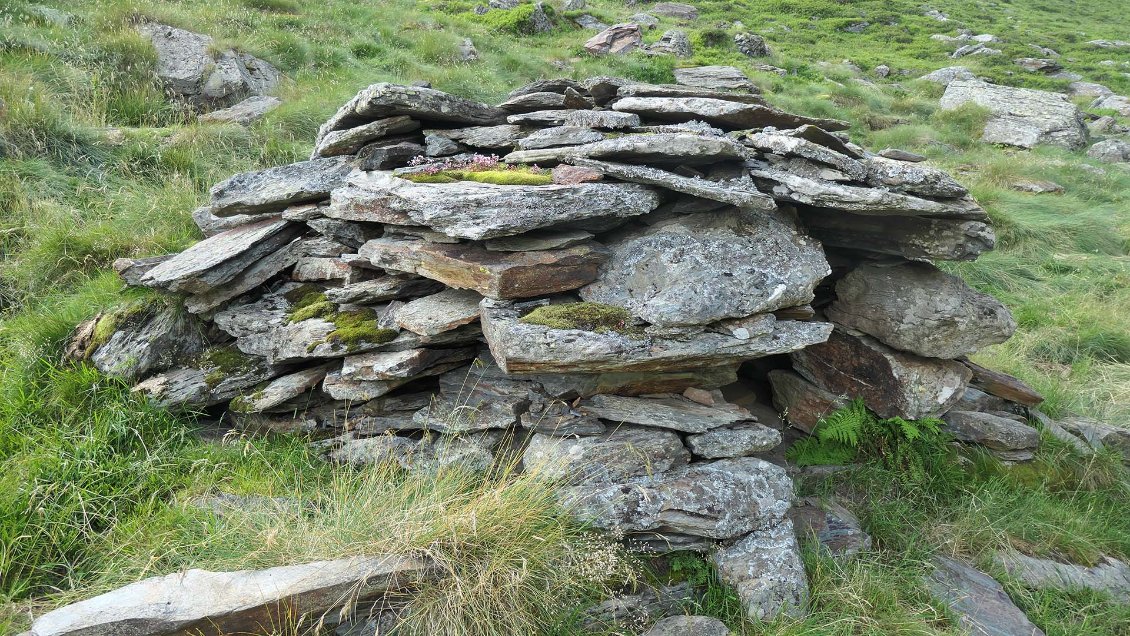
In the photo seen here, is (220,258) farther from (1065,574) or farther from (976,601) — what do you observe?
(1065,574)

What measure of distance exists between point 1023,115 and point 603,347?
23.0 m

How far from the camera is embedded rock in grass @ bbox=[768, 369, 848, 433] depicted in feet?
18.7

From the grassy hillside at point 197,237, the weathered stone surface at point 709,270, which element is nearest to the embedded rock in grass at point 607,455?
the grassy hillside at point 197,237

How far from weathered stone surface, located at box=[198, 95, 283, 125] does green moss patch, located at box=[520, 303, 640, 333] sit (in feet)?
27.4

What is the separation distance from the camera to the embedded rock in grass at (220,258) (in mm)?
5570

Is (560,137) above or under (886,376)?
above

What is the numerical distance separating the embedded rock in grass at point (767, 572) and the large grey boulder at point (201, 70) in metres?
Result: 11.6

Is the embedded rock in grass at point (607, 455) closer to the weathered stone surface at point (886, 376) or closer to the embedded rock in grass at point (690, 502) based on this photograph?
the embedded rock in grass at point (690, 502)

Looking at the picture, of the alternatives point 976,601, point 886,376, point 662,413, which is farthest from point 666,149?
point 976,601

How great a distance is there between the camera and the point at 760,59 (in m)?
24.9

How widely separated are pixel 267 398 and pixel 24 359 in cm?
227

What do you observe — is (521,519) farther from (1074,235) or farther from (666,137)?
(1074,235)

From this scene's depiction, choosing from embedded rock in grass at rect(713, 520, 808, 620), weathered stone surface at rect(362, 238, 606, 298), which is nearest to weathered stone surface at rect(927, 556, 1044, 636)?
embedded rock in grass at rect(713, 520, 808, 620)

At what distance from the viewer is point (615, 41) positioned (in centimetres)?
2147
